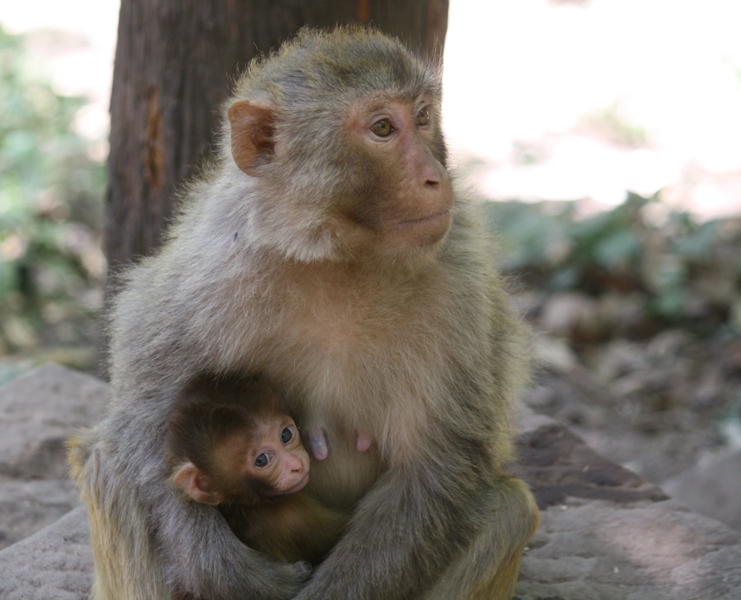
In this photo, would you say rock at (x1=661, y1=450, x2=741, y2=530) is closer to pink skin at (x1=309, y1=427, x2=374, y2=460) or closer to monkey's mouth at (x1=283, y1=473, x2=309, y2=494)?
pink skin at (x1=309, y1=427, x2=374, y2=460)

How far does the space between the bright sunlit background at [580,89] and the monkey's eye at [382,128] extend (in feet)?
21.9

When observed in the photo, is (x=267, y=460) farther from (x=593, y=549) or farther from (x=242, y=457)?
(x=593, y=549)

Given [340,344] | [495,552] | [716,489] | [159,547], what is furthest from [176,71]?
[716,489]

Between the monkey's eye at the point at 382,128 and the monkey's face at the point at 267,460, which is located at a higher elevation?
the monkey's eye at the point at 382,128

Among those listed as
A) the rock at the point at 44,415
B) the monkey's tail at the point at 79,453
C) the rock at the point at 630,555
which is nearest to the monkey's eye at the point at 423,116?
the monkey's tail at the point at 79,453

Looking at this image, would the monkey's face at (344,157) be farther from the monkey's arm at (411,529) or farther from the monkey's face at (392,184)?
the monkey's arm at (411,529)

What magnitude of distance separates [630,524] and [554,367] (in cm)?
415

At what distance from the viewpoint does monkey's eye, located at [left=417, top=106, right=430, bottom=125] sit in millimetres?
3688

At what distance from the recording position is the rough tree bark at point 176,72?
550 centimetres

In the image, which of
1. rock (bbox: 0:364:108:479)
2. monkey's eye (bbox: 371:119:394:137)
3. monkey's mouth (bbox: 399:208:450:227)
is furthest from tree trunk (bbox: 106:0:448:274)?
monkey's mouth (bbox: 399:208:450:227)

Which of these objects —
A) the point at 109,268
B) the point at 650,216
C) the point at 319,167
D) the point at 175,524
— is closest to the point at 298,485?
the point at 175,524

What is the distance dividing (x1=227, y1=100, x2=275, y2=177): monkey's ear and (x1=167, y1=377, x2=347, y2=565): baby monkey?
0.85 m

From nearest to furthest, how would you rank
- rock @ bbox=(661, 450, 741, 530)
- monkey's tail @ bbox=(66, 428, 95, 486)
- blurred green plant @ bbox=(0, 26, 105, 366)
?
monkey's tail @ bbox=(66, 428, 95, 486) < rock @ bbox=(661, 450, 741, 530) < blurred green plant @ bbox=(0, 26, 105, 366)

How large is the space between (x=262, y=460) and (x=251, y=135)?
123 cm
